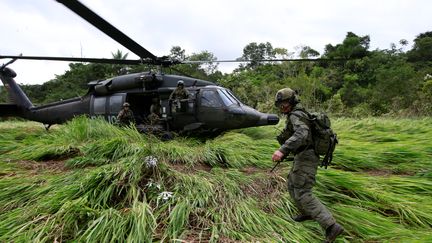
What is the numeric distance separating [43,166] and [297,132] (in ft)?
10.4

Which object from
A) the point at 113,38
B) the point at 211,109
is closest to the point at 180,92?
the point at 211,109

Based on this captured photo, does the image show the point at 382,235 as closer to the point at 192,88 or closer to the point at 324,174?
the point at 324,174

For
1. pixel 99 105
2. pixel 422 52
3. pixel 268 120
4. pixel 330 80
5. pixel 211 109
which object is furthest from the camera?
pixel 422 52

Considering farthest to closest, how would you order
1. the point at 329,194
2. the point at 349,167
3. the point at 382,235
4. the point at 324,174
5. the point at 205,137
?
1. the point at 205,137
2. the point at 349,167
3. the point at 324,174
4. the point at 329,194
5. the point at 382,235

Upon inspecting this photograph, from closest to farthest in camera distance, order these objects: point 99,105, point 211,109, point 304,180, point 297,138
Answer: point 297,138, point 304,180, point 211,109, point 99,105

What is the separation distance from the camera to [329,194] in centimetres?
337

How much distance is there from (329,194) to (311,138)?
82cm

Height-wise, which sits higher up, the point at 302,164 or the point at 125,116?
the point at 302,164

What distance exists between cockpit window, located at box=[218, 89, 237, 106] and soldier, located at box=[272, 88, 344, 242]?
415 centimetres

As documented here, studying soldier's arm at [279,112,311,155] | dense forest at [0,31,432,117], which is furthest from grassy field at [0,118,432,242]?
dense forest at [0,31,432,117]

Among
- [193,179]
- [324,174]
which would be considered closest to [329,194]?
[324,174]

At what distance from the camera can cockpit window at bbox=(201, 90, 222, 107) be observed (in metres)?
7.19

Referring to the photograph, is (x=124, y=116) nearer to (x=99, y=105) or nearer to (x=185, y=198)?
(x=99, y=105)

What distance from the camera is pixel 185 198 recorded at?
292cm
